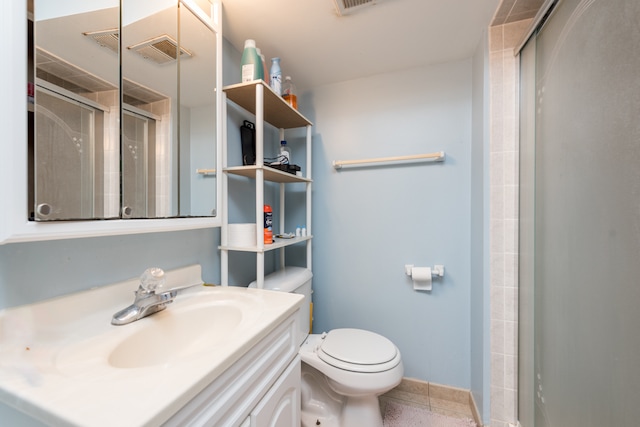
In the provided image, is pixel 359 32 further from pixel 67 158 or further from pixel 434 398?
pixel 434 398

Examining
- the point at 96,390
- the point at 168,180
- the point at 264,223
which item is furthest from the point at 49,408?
the point at 264,223

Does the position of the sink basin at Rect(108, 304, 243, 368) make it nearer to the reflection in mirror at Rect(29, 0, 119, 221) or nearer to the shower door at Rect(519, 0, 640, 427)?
the reflection in mirror at Rect(29, 0, 119, 221)

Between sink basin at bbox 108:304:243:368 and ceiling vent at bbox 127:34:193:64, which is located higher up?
ceiling vent at bbox 127:34:193:64

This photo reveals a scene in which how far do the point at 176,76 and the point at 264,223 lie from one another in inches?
27.5

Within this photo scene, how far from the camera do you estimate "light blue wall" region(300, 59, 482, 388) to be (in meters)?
1.48

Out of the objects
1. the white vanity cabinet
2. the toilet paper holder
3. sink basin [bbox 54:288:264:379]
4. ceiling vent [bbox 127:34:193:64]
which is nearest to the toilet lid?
the white vanity cabinet

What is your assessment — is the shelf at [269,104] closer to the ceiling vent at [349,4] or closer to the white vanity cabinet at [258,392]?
the ceiling vent at [349,4]

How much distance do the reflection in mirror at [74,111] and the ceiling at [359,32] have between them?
0.65 meters

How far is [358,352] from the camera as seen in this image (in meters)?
1.23

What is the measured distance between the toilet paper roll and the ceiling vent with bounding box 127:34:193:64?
1.60 m

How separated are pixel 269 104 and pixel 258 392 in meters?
1.29

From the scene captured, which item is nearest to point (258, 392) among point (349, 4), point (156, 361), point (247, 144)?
point (156, 361)

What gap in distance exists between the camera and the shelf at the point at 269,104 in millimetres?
1130

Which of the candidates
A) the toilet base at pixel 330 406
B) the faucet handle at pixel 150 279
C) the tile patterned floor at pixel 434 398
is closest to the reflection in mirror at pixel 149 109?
the faucet handle at pixel 150 279
